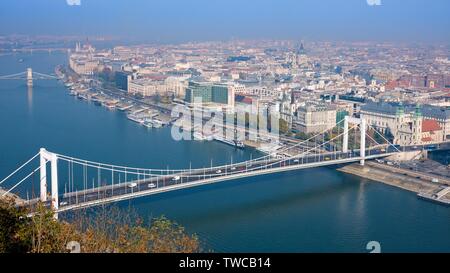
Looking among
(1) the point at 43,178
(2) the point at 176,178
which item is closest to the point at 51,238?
(1) the point at 43,178

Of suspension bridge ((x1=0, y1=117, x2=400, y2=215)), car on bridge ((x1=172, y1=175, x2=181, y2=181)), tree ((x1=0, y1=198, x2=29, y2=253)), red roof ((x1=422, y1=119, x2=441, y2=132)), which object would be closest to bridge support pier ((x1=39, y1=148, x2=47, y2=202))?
suspension bridge ((x1=0, y1=117, x2=400, y2=215))

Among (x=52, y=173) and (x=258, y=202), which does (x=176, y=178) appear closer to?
(x=258, y=202)

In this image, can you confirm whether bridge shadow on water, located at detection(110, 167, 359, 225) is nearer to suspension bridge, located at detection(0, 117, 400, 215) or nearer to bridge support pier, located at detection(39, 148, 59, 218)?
suspension bridge, located at detection(0, 117, 400, 215)

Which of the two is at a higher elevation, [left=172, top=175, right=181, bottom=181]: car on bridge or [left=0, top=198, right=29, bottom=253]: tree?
[left=0, top=198, right=29, bottom=253]: tree

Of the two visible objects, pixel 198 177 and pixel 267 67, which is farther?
pixel 267 67

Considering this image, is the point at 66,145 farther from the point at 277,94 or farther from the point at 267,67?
the point at 267,67
